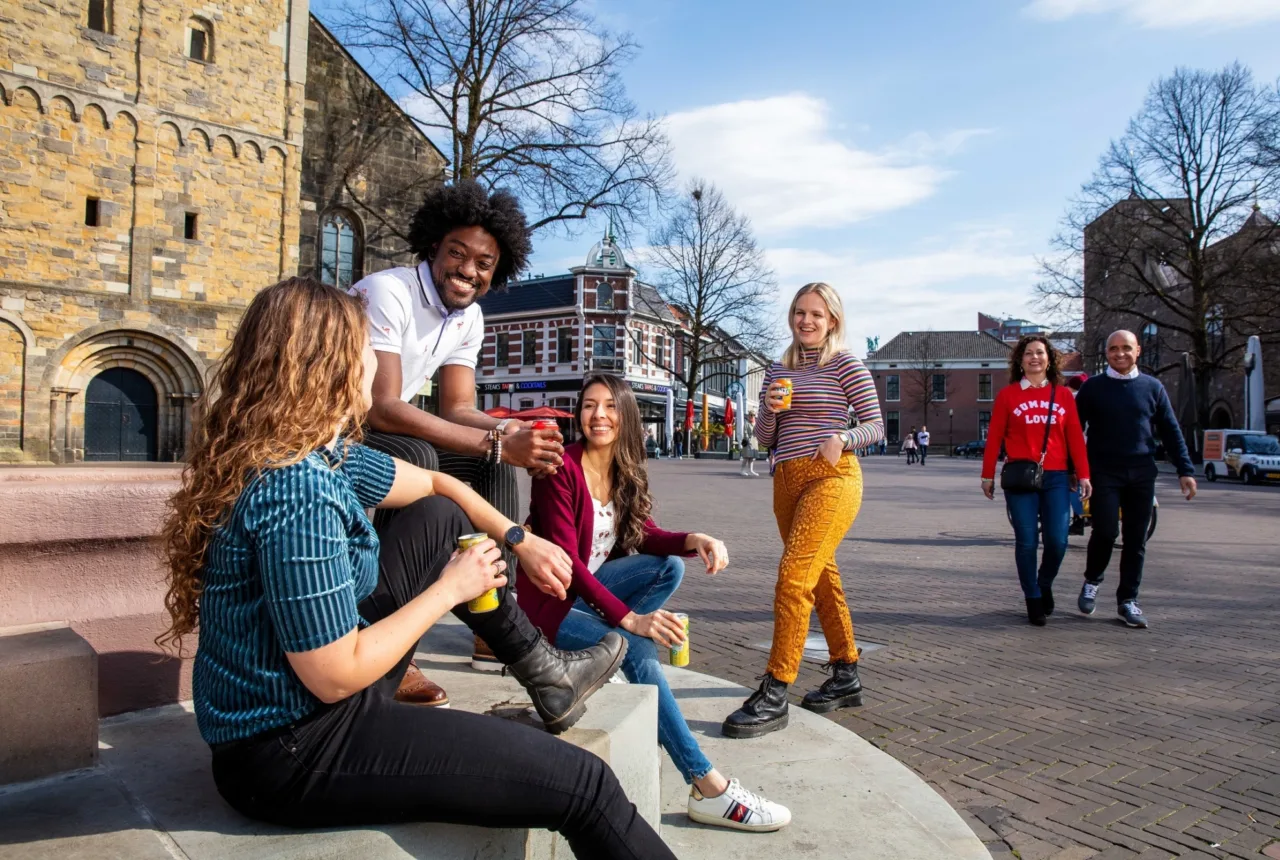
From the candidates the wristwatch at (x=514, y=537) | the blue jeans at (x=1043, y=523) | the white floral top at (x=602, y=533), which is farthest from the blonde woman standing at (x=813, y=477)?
the blue jeans at (x=1043, y=523)

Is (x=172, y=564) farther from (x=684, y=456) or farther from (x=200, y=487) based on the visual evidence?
(x=684, y=456)

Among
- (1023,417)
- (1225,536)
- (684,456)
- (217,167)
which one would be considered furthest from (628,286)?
(1023,417)

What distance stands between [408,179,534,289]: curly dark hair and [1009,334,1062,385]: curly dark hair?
3.50 meters

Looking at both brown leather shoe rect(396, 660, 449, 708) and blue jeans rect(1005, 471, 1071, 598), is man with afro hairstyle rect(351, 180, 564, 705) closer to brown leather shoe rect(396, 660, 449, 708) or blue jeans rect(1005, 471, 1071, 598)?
brown leather shoe rect(396, 660, 449, 708)

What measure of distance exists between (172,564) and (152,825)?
49cm

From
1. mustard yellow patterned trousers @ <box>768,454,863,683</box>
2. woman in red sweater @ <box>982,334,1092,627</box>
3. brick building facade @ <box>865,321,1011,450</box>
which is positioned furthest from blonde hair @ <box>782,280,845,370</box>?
brick building facade @ <box>865,321,1011,450</box>

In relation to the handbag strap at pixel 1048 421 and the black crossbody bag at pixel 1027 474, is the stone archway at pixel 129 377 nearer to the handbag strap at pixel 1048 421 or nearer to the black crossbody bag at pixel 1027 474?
the black crossbody bag at pixel 1027 474

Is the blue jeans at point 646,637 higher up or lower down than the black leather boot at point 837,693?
higher up

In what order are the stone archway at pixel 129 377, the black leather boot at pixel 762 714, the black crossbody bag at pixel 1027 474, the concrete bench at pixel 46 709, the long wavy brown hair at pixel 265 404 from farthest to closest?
the stone archway at pixel 129 377 < the black crossbody bag at pixel 1027 474 < the black leather boot at pixel 762 714 < the concrete bench at pixel 46 709 < the long wavy brown hair at pixel 265 404

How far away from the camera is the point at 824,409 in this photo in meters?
3.68

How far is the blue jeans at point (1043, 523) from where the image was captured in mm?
5430

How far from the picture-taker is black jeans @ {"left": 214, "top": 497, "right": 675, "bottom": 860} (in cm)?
157

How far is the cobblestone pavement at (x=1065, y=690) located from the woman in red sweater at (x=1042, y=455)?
1.13 ft

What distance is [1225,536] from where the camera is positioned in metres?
10.7
